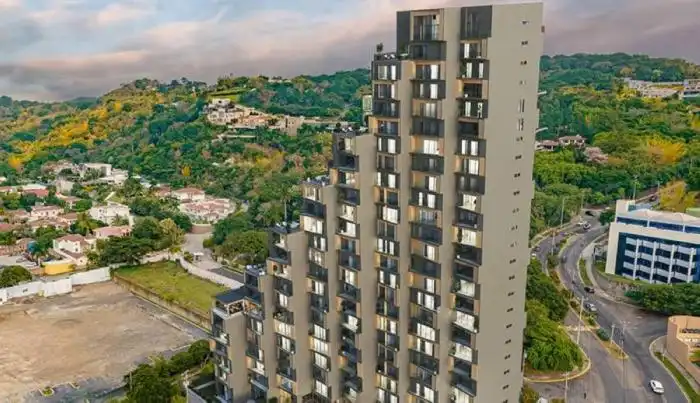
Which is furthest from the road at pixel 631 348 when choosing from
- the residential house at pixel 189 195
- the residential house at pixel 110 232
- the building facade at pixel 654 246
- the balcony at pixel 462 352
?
the residential house at pixel 189 195

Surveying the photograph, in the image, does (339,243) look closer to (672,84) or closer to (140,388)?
(140,388)

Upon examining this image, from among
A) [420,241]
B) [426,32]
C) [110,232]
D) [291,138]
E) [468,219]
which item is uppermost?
[426,32]

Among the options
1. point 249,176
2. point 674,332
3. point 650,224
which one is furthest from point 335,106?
point 674,332

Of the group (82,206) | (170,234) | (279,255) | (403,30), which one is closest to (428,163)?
(403,30)

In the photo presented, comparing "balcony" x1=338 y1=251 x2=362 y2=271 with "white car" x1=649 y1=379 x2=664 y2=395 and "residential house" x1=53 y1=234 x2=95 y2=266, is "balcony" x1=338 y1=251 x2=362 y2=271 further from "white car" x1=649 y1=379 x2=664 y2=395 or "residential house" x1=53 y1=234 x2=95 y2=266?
"residential house" x1=53 y1=234 x2=95 y2=266

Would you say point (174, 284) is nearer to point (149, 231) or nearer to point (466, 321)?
point (149, 231)
